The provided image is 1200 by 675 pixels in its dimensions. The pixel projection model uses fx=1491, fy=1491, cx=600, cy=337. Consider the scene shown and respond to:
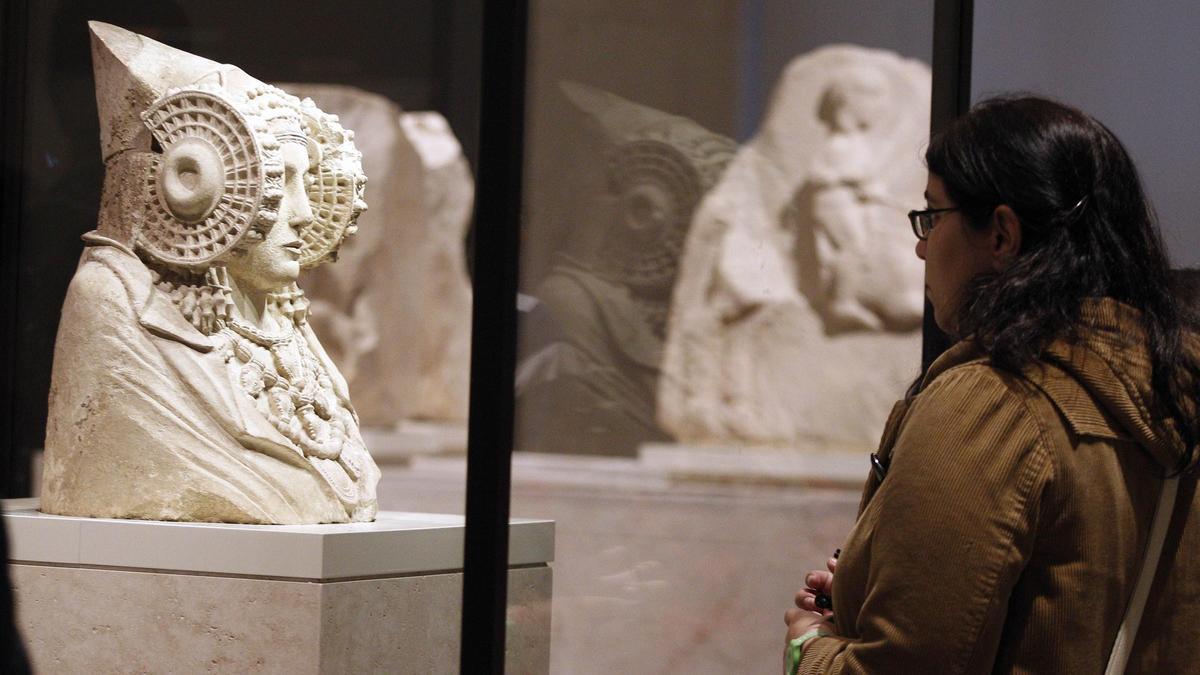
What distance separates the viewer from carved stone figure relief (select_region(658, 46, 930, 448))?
5766mm

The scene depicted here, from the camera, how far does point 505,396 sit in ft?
7.74

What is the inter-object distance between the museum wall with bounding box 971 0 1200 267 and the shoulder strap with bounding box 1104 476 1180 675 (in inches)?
44.6

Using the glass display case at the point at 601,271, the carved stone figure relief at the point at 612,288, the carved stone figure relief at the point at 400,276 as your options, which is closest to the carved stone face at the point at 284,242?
the glass display case at the point at 601,271

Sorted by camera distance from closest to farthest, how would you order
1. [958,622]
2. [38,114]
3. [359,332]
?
[958,622] < [38,114] < [359,332]

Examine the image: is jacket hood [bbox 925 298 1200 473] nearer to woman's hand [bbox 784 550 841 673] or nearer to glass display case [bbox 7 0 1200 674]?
woman's hand [bbox 784 550 841 673]

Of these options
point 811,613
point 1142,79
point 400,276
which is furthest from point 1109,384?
point 400,276

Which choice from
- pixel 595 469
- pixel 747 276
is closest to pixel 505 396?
pixel 595 469

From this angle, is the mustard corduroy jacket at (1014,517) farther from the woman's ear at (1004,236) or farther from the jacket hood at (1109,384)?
the woman's ear at (1004,236)

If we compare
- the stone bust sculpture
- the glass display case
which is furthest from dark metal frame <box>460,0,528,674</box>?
the stone bust sculpture

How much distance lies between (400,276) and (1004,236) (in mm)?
7006

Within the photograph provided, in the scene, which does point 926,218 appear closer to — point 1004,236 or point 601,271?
point 1004,236

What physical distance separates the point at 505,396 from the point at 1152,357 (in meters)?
1.03

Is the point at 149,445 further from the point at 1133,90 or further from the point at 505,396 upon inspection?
the point at 1133,90

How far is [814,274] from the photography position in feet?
22.3
